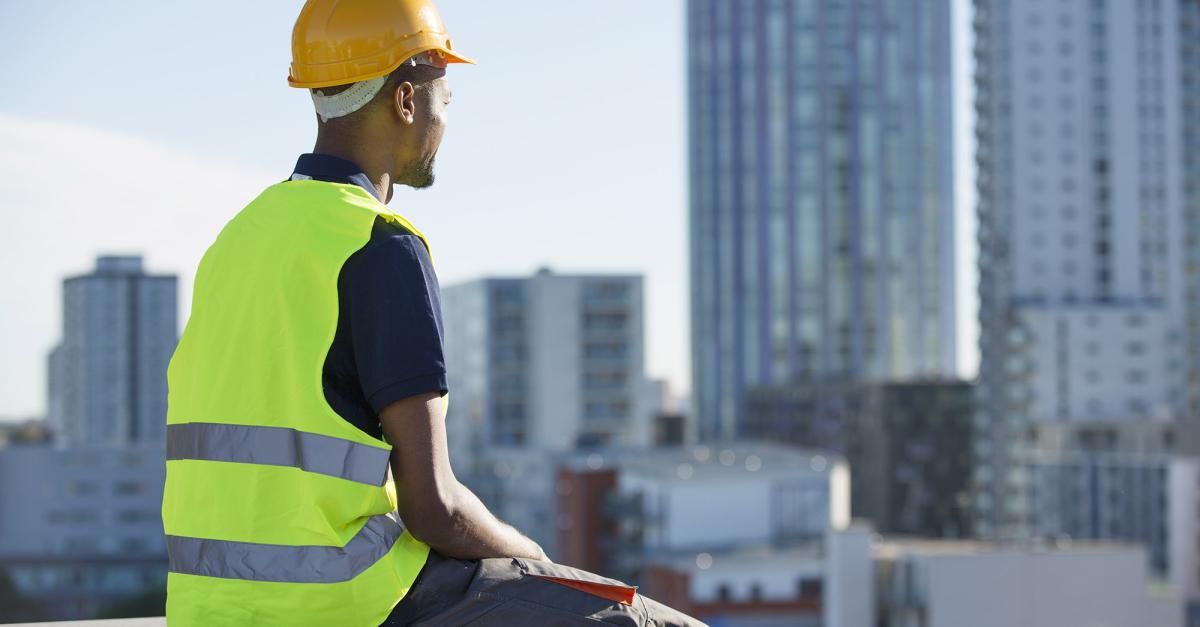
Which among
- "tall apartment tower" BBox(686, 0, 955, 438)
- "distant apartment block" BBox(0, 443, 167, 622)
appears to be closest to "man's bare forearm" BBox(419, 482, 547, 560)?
"distant apartment block" BBox(0, 443, 167, 622)

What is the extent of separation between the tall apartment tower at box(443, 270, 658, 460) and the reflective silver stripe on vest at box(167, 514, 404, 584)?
80.0m

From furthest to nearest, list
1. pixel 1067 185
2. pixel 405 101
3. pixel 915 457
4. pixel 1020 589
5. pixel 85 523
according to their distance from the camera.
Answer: pixel 1067 185 < pixel 915 457 < pixel 85 523 < pixel 1020 589 < pixel 405 101

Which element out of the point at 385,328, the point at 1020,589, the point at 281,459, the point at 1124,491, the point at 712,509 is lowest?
the point at 1020,589

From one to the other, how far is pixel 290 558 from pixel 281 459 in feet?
0.52

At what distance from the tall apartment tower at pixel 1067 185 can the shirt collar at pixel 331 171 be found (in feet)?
275

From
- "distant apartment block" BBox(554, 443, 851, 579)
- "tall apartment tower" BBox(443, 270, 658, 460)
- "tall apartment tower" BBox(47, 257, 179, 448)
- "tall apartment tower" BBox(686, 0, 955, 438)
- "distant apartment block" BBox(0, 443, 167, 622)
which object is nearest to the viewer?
"distant apartment block" BBox(554, 443, 851, 579)

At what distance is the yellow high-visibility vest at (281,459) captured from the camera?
2.49 m

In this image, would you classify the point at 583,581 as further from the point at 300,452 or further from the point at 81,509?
the point at 81,509

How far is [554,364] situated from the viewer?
85.9 m

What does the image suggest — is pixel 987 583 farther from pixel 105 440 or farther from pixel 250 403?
pixel 105 440

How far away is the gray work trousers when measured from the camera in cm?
265

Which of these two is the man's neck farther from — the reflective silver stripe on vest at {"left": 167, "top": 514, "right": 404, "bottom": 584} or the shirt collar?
the reflective silver stripe on vest at {"left": 167, "top": 514, "right": 404, "bottom": 584}

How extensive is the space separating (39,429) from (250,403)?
132172mm

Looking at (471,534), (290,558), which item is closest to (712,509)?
(471,534)
